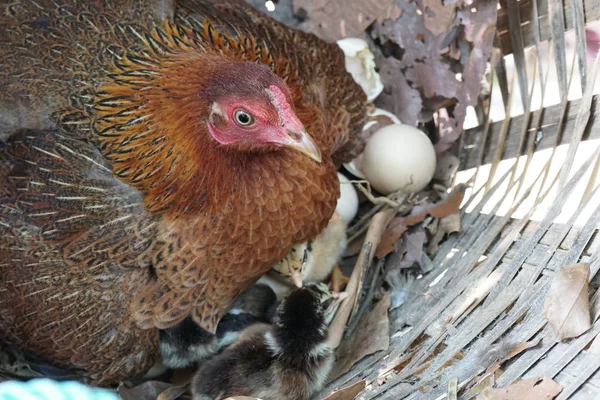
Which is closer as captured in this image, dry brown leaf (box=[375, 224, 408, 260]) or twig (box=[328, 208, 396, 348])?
twig (box=[328, 208, 396, 348])

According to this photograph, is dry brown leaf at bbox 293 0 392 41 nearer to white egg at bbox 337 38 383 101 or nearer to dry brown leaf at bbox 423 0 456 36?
white egg at bbox 337 38 383 101

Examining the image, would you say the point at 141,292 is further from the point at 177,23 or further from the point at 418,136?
the point at 418,136

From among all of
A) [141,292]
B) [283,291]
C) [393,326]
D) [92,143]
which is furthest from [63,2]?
[393,326]

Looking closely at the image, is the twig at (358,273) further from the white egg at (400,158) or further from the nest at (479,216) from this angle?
the white egg at (400,158)

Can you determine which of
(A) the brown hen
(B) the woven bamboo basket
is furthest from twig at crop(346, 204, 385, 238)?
(A) the brown hen

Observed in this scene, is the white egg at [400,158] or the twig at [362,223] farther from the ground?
the white egg at [400,158]

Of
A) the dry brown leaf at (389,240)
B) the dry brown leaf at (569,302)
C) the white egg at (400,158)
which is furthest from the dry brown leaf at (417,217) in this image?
the dry brown leaf at (569,302)

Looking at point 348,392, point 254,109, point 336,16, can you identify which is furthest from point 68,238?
point 336,16
